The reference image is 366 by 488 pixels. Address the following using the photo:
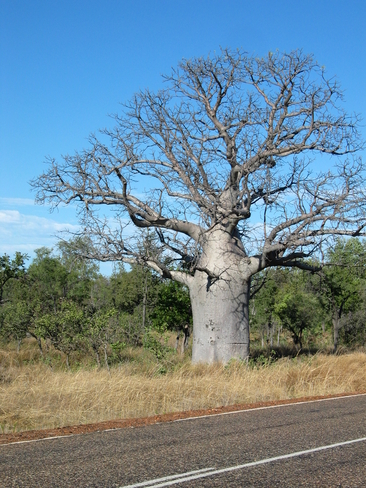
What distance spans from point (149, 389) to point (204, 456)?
11.5 ft

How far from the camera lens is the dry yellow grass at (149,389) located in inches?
277

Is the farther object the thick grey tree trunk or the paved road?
the thick grey tree trunk

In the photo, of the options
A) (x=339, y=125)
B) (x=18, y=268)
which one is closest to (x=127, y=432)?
(x=339, y=125)

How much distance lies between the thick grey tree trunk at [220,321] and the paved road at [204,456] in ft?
16.8

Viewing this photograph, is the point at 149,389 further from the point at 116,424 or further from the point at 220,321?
the point at 220,321

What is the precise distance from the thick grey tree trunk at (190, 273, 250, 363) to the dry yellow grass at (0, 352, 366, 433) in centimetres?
58

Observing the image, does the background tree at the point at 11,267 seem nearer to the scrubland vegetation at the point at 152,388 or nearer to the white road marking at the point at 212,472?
the scrubland vegetation at the point at 152,388

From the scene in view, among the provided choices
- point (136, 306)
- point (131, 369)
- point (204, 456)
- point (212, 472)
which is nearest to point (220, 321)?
point (131, 369)

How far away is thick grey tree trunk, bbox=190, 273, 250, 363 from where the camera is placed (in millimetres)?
12008

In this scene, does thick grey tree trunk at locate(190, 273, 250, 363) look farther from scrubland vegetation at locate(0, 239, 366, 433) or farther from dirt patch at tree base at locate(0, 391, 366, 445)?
dirt patch at tree base at locate(0, 391, 366, 445)

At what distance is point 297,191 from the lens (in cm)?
1205

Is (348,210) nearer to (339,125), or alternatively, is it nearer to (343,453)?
(339,125)

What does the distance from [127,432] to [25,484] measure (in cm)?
213

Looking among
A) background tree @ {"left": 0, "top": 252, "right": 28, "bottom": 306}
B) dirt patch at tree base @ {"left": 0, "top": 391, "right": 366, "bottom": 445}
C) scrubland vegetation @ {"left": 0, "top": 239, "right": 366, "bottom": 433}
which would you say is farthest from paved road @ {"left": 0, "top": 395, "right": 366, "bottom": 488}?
background tree @ {"left": 0, "top": 252, "right": 28, "bottom": 306}
